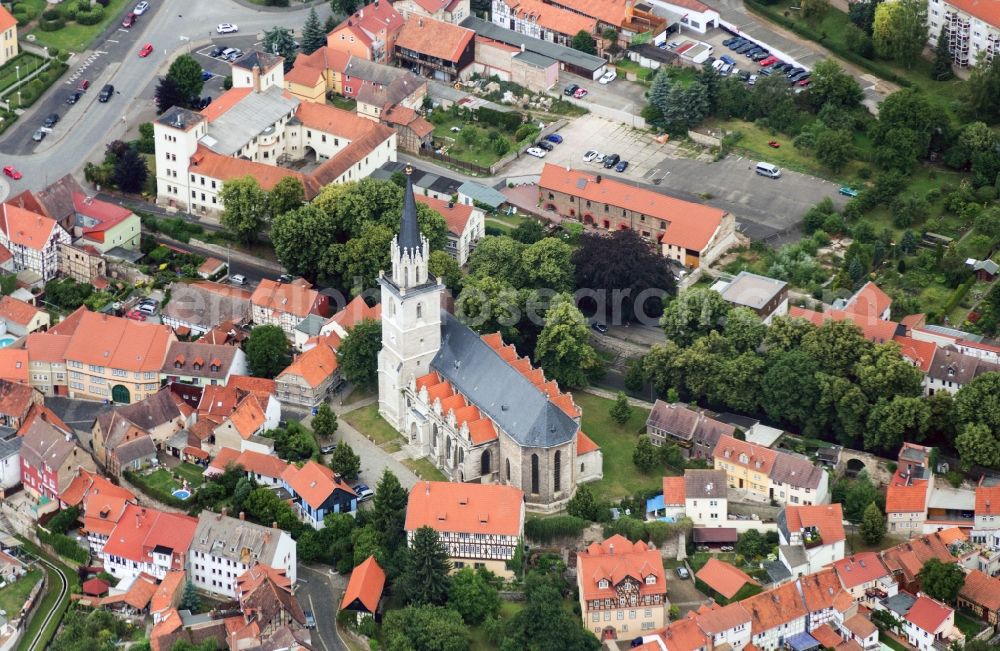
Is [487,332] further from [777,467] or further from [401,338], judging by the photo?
[777,467]

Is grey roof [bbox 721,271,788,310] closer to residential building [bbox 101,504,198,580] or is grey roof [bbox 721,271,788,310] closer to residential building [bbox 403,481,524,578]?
residential building [bbox 403,481,524,578]

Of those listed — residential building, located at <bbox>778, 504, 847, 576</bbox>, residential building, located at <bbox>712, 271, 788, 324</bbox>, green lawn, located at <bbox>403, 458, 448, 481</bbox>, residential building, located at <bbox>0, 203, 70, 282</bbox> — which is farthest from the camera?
residential building, located at <bbox>0, 203, 70, 282</bbox>

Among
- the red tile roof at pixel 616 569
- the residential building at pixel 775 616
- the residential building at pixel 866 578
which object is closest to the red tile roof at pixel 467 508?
the red tile roof at pixel 616 569

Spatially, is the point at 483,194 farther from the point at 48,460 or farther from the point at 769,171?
the point at 48,460

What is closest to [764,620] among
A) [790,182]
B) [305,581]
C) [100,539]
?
[305,581]

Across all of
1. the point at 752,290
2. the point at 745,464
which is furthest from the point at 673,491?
the point at 752,290

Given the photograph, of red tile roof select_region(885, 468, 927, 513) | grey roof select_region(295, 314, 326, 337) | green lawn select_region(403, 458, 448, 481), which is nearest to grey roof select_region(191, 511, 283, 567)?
green lawn select_region(403, 458, 448, 481)
